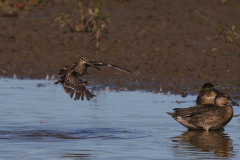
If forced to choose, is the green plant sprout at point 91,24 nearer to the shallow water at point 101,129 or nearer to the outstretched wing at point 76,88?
the shallow water at point 101,129

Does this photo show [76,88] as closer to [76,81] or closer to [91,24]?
[76,81]

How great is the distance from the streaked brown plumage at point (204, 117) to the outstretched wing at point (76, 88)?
195 centimetres

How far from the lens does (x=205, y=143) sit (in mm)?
8844

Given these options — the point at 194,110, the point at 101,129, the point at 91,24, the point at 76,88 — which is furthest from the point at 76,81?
the point at 91,24

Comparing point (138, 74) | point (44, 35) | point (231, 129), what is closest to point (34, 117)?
point (231, 129)

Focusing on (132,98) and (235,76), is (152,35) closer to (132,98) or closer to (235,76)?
(235,76)

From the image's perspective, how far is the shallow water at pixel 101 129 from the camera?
26.1 ft

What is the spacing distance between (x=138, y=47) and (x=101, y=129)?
8502 mm

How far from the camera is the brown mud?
14859 millimetres

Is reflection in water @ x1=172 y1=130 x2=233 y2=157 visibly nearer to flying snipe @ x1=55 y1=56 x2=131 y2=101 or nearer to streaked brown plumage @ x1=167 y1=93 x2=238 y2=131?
streaked brown plumage @ x1=167 y1=93 x2=238 y2=131

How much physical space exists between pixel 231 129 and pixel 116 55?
24.8 ft

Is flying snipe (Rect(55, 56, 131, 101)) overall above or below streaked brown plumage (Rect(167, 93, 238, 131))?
above

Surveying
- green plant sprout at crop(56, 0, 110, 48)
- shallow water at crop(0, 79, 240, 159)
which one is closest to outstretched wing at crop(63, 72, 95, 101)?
shallow water at crop(0, 79, 240, 159)

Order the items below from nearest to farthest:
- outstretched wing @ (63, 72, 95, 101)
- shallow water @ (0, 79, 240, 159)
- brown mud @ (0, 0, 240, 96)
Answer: shallow water @ (0, 79, 240, 159), outstretched wing @ (63, 72, 95, 101), brown mud @ (0, 0, 240, 96)
